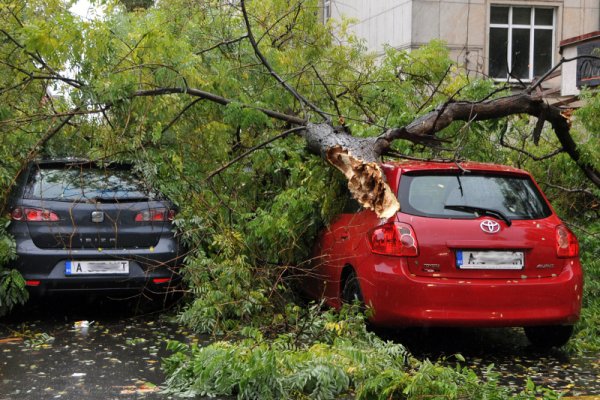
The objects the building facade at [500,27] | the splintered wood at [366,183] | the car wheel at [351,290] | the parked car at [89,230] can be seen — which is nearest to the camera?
the splintered wood at [366,183]

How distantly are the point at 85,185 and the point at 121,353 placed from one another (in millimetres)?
2150

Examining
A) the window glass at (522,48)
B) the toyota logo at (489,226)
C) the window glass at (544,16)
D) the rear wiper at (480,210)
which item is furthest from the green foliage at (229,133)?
→ the window glass at (544,16)

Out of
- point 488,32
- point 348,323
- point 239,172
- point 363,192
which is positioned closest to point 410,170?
point 363,192

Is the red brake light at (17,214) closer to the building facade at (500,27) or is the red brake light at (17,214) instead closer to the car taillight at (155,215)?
the car taillight at (155,215)

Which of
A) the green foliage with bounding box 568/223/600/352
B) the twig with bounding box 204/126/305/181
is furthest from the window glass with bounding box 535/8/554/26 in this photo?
the twig with bounding box 204/126/305/181

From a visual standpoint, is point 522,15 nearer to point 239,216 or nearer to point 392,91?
point 392,91

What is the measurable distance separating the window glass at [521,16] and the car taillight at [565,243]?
1815 cm

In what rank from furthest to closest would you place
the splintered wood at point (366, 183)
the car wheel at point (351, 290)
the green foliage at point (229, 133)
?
the green foliage at point (229, 133), the car wheel at point (351, 290), the splintered wood at point (366, 183)

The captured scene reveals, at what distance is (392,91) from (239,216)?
8.40 feet

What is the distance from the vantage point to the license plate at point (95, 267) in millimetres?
8734

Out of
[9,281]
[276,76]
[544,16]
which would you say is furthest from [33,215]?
[544,16]

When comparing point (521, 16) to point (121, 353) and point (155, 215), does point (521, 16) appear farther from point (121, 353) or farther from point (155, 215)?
point (121, 353)

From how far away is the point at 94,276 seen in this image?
8.77 meters

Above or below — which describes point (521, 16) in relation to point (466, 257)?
above
